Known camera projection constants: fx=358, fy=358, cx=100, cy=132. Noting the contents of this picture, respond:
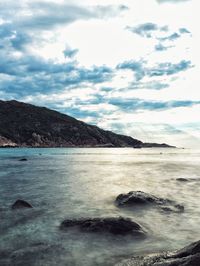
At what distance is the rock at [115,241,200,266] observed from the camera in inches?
412

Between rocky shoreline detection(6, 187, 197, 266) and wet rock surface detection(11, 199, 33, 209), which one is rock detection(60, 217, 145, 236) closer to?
rocky shoreline detection(6, 187, 197, 266)

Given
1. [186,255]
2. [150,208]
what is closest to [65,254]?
[186,255]

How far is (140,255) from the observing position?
13727mm

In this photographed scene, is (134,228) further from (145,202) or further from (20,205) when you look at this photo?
(20,205)

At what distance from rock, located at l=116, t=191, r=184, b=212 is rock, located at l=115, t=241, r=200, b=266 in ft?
35.6

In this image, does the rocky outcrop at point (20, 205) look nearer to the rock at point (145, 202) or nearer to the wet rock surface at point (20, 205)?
the wet rock surface at point (20, 205)

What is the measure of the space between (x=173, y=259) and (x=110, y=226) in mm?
5920

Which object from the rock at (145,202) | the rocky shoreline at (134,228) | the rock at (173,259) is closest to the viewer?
the rock at (173,259)

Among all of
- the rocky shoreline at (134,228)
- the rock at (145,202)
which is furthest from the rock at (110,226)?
the rock at (145,202)

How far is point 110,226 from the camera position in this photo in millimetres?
17172

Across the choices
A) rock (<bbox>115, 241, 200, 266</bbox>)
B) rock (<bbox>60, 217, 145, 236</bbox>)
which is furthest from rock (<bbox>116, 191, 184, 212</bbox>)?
rock (<bbox>115, 241, 200, 266</bbox>)

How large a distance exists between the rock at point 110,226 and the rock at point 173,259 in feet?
11.9

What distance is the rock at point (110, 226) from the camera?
55.4 ft

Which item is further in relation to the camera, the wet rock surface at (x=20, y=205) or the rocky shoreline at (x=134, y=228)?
the wet rock surface at (x=20, y=205)
